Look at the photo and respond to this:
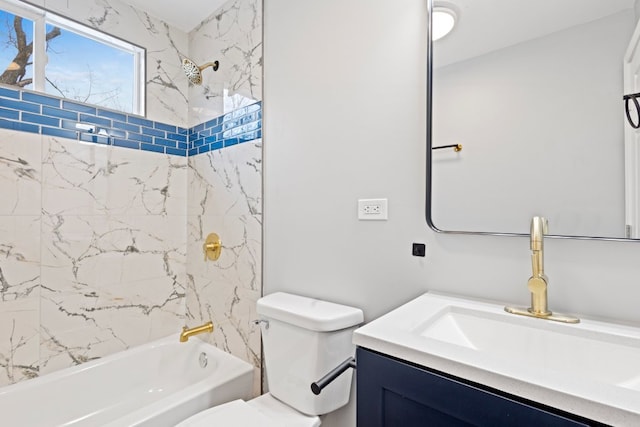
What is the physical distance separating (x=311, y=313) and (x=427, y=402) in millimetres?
648

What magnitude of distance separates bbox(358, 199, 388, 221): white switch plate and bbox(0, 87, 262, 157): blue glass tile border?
29.6 inches

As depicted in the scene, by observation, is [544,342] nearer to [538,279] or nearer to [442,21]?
[538,279]

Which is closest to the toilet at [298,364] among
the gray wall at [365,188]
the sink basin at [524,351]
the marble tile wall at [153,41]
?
the gray wall at [365,188]

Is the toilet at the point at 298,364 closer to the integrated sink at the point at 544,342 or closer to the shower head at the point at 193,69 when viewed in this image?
the integrated sink at the point at 544,342

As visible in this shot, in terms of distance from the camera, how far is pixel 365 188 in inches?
51.9

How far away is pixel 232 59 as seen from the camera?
193cm

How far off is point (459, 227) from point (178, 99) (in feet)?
6.65

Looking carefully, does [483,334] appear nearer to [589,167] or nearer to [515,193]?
[515,193]

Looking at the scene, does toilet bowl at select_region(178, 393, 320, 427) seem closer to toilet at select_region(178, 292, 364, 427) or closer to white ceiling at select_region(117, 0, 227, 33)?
toilet at select_region(178, 292, 364, 427)

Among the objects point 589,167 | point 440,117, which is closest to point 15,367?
point 440,117

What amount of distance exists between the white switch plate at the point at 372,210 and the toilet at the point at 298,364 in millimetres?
373

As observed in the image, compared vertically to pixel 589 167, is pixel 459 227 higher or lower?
lower

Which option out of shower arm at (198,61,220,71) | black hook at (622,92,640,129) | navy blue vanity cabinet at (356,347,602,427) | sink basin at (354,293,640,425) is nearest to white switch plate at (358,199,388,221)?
sink basin at (354,293,640,425)

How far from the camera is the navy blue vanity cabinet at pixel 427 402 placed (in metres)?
0.55
